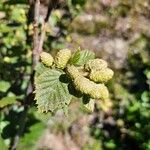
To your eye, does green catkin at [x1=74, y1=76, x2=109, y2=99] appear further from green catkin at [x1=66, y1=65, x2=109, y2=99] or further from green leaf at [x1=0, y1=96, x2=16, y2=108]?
green leaf at [x1=0, y1=96, x2=16, y2=108]

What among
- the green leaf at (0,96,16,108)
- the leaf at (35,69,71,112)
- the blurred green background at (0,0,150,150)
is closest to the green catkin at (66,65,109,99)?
the leaf at (35,69,71,112)

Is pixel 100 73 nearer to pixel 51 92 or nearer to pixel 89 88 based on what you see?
pixel 89 88

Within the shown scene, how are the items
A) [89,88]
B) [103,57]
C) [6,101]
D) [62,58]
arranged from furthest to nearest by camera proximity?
[103,57], [6,101], [62,58], [89,88]

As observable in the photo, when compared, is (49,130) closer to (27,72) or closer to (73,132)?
(73,132)

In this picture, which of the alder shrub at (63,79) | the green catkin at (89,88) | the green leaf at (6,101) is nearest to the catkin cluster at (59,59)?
the alder shrub at (63,79)

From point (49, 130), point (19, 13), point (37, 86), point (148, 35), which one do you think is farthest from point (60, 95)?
point (148, 35)

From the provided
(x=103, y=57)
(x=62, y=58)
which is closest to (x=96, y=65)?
(x=62, y=58)
